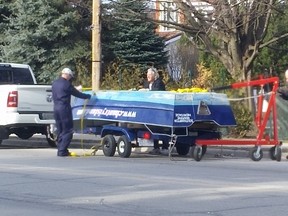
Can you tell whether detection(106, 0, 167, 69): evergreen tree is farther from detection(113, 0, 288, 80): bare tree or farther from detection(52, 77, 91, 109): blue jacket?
detection(52, 77, 91, 109): blue jacket

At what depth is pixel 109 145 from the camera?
1916cm

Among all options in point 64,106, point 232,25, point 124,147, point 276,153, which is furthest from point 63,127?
point 232,25

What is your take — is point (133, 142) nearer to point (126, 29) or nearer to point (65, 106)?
point (65, 106)

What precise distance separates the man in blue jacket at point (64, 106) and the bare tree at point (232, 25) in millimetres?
7805

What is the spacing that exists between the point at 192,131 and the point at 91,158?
2.30 metres

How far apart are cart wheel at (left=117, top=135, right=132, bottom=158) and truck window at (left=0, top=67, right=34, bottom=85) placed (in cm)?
517

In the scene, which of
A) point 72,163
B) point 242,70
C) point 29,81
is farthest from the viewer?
point 242,70

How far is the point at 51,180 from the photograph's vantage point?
14.6 metres

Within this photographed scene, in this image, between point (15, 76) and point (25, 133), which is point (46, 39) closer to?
point (15, 76)

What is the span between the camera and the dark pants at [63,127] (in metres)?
19.1

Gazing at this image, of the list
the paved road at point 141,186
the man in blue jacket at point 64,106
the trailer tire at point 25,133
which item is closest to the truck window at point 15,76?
the trailer tire at point 25,133

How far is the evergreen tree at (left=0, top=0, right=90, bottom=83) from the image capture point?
37.2 m

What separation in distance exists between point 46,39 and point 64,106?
1891 centimetres

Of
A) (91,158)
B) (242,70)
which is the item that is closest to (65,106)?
(91,158)
